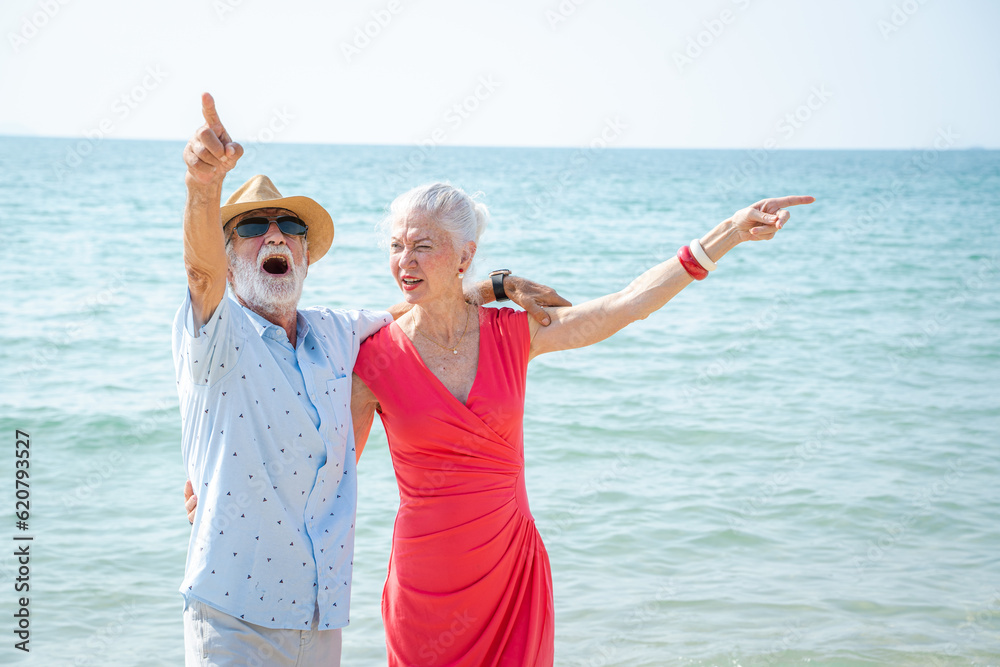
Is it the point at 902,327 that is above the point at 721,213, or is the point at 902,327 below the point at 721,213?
below

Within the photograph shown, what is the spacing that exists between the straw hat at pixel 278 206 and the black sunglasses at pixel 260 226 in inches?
1.4

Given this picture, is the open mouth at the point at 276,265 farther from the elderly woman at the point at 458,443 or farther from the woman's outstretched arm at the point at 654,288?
the woman's outstretched arm at the point at 654,288

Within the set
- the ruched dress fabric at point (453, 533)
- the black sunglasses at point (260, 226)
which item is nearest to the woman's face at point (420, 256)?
the ruched dress fabric at point (453, 533)

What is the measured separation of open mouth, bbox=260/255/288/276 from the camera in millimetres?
2783

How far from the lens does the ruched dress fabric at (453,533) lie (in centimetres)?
297

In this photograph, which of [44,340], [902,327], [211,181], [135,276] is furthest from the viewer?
[135,276]

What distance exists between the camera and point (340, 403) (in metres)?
2.73

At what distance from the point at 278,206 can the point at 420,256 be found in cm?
48

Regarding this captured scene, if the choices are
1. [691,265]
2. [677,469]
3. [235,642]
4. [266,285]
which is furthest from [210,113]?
[677,469]

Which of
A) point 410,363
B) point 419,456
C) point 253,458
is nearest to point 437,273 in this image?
point 410,363

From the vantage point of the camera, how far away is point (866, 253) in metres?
19.2

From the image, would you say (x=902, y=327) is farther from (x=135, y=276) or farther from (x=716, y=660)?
(x=135, y=276)

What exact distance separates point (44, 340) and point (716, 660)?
923 cm

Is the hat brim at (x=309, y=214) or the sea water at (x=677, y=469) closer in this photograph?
the hat brim at (x=309, y=214)
